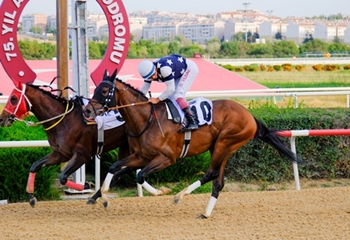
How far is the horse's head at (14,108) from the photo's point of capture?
20.4ft

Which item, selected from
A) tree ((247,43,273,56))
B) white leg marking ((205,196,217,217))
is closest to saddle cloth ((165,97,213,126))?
white leg marking ((205,196,217,217))

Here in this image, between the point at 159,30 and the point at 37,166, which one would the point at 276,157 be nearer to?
the point at 37,166

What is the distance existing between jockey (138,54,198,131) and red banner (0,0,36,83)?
7.13 ft

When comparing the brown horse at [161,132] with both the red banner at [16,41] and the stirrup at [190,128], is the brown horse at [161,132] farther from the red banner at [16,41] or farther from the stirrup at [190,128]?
the red banner at [16,41]

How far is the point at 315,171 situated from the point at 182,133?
2541 millimetres

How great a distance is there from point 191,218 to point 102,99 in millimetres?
1234

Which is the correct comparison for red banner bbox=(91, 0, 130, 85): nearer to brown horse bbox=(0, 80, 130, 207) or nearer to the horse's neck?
brown horse bbox=(0, 80, 130, 207)

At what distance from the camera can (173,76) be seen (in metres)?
6.13

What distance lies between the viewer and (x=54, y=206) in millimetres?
6789

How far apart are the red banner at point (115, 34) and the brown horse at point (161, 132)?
2.09m

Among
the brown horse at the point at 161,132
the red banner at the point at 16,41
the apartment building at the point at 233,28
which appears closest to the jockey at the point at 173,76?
the brown horse at the point at 161,132

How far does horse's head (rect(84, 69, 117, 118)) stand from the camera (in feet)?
19.0

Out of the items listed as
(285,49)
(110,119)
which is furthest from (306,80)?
(285,49)

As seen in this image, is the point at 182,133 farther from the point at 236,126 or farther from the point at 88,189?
the point at 88,189
